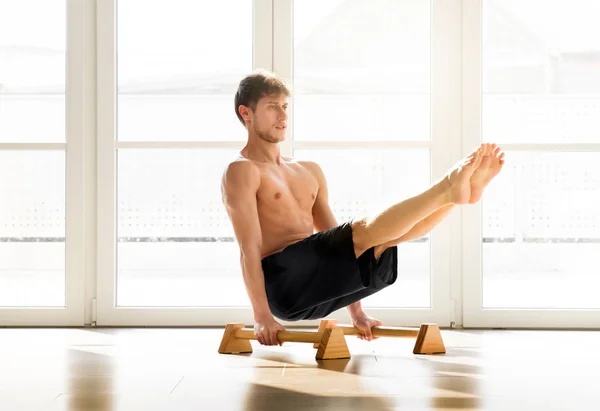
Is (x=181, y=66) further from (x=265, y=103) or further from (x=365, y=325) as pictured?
(x=365, y=325)

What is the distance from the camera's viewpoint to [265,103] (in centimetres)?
286

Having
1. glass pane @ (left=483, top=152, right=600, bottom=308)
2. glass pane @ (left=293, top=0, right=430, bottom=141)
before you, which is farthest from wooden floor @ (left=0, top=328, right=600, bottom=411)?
glass pane @ (left=293, top=0, right=430, bottom=141)

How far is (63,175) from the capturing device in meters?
3.74

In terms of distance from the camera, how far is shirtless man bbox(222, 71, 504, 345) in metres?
2.33

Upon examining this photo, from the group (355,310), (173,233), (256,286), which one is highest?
→ (173,233)

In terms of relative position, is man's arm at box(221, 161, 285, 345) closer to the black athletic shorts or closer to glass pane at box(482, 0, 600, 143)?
the black athletic shorts

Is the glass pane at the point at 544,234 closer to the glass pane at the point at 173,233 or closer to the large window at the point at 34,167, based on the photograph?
the glass pane at the point at 173,233

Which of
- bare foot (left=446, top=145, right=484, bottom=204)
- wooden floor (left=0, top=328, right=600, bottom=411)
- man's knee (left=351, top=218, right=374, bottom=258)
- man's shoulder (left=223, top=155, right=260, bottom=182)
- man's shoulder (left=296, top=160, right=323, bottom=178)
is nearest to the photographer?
wooden floor (left=0, top=328, right=600, bottom=411)

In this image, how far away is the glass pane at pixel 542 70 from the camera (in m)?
3.66

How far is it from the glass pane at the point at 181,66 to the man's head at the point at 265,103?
0.84 m

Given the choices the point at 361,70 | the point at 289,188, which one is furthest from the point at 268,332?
the point at 361,70

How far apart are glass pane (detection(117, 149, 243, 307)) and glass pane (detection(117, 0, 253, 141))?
0.40ft

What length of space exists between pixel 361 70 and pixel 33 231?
164cm

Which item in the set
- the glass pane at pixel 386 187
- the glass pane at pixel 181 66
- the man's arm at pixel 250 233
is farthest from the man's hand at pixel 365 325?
Result: the glass pane at pixel 181 66
